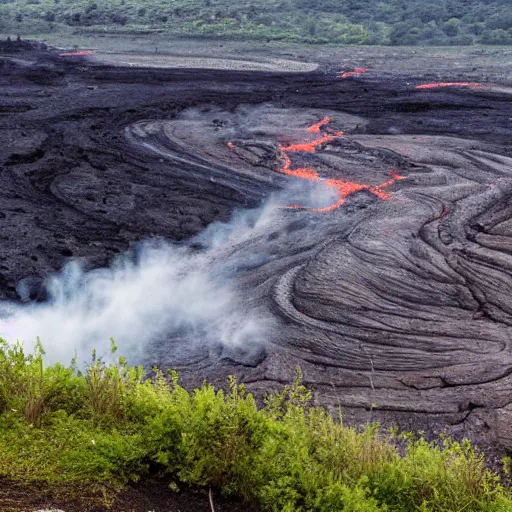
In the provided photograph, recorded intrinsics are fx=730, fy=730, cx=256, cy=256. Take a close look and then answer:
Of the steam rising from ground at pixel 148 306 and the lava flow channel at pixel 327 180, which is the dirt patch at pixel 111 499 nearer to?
the steam rising from ground at pixel 148 306

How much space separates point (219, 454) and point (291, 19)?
3293 cm

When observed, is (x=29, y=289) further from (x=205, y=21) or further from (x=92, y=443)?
(x=205, y=21)

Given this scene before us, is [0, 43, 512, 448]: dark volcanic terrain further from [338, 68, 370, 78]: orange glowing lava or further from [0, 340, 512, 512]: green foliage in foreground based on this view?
[338, 68, 370, 78]: orange glowing lava

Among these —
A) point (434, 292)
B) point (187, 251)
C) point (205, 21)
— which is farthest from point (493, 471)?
point (205, 21)

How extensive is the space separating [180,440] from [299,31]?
97.5 feet

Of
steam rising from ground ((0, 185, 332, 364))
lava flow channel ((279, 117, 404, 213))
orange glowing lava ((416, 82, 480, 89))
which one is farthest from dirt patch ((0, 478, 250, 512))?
orange glowing lava ((416, 82, 480, 89))

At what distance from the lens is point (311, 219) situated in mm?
10828

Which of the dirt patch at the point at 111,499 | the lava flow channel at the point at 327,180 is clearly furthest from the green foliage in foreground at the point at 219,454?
the lava flow channel at the point at 327,180

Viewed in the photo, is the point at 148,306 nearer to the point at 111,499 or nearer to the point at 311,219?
the point at 311,219

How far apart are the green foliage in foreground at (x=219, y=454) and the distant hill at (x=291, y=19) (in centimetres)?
2676

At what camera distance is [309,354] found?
7473mm

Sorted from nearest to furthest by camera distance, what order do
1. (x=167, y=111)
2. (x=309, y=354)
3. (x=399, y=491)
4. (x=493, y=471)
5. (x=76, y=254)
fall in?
(x=399, y=491)
(x=493, y=471)
(x=309, y=354)
(x=76, y=254)
(x=167, y=111)

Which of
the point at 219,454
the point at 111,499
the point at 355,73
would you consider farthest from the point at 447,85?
the point at 111,499

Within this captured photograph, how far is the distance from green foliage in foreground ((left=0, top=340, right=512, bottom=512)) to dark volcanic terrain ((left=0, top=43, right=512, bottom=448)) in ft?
5.41
